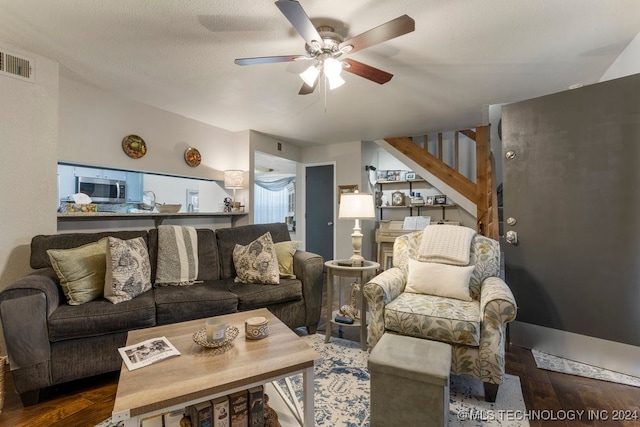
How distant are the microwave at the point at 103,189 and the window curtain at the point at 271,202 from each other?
4.44 m

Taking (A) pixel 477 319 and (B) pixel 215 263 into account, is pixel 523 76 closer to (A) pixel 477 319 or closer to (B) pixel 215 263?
(A) pixel 477 319

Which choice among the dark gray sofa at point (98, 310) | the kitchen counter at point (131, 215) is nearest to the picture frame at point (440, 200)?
the dark gray sofa at point (98, 310)

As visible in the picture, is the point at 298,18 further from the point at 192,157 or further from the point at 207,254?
the point at 192,157

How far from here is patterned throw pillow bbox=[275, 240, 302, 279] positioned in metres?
2.80

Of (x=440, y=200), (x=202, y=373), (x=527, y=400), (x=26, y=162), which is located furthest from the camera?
(x=440, y=200)

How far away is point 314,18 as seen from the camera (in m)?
1.88

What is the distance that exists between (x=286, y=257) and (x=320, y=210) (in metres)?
2.78

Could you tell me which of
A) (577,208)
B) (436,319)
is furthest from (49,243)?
(577,208)

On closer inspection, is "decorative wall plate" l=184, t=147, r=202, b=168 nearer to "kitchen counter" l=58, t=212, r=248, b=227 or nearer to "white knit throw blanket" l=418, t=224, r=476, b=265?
"kitchen counter" l=58, t=212, r=248, b=227

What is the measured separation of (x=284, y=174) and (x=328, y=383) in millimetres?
6050

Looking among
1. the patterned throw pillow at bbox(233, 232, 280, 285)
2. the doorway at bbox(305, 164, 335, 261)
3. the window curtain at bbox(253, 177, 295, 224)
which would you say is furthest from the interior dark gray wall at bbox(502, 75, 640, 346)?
the window curtain at bbox(253, 177, 295, 224)

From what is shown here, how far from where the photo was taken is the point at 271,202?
7.91m

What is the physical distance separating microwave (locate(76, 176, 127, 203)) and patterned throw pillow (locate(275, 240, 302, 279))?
1.83 m

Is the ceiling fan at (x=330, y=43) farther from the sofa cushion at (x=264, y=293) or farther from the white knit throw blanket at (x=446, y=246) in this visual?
the sofa cushion at (x=264, y=293)
